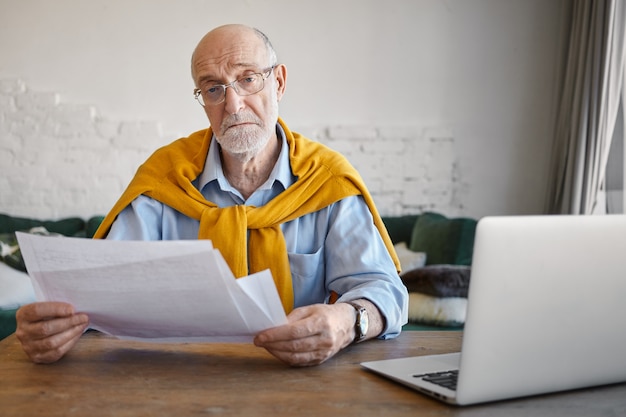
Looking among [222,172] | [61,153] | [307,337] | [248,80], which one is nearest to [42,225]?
[61,153]

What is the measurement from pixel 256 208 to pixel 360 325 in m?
0.60

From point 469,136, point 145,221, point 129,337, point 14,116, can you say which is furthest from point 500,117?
point 129,337

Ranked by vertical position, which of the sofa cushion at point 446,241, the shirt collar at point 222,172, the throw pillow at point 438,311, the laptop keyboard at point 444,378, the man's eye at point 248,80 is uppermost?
the man's eye at point 248,80

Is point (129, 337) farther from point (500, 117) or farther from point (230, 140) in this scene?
point (500, 117)

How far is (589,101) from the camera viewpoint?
4.22m

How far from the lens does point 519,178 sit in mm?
4836

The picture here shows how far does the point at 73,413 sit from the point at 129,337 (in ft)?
1.27

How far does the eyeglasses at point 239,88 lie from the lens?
193cm

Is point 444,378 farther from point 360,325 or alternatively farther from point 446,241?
point 446,241

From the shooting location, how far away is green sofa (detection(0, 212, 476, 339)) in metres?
3.45

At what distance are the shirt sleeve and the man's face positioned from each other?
298mm

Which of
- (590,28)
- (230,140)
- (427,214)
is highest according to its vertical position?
(590,28)

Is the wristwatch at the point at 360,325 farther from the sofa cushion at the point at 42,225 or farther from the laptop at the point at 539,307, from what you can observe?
the sofa cushion at the point at 42,225

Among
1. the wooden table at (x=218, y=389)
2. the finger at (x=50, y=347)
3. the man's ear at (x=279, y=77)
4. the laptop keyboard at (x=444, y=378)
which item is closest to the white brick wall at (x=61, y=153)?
the man's ear at (x=279, y=77)
